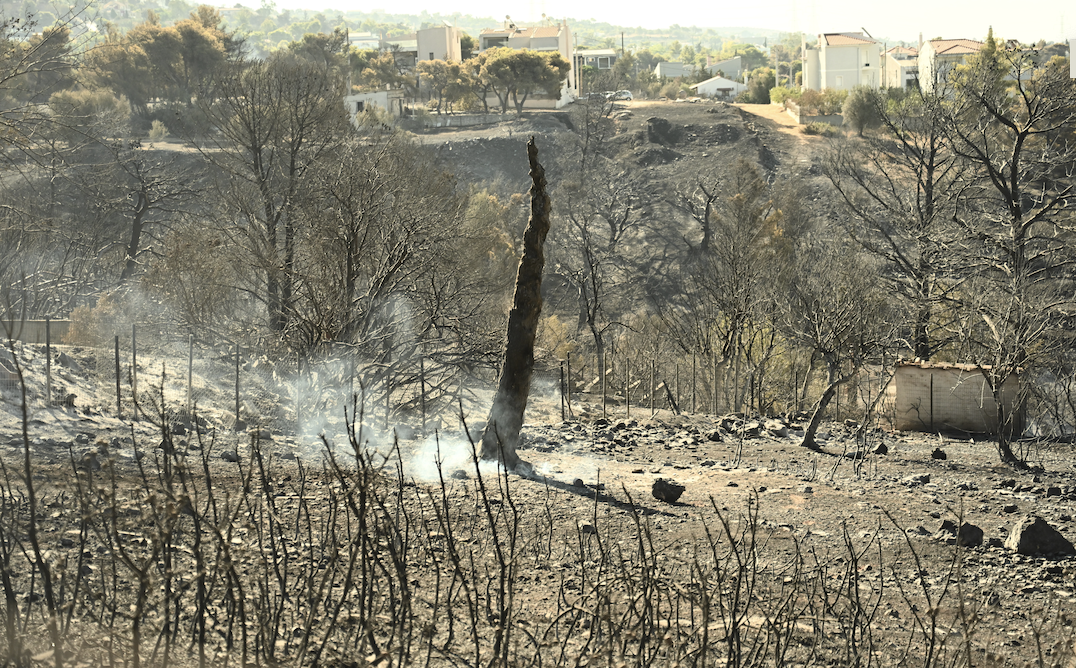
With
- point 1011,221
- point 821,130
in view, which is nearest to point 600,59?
point 821,130

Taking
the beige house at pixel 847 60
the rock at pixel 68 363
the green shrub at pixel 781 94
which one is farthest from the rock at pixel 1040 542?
the beige house at pixel 847 60

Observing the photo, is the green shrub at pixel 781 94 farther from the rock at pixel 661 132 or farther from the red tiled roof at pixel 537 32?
the red tiled roof at pixel 537 32

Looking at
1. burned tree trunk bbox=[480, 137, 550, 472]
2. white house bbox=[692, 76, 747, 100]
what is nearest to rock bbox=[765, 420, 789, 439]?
burned tree trunk bbox=[480, 137, 550, 472]

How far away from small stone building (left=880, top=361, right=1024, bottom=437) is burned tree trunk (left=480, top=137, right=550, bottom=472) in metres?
8.52

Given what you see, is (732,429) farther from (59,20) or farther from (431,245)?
(59,20)

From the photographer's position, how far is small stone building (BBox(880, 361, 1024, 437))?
52.2ft

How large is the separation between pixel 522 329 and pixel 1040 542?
5488mm

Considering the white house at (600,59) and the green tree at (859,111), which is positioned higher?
the white house at (600,59)

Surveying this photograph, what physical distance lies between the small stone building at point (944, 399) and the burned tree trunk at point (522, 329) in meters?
8.52

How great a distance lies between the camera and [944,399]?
1633cm

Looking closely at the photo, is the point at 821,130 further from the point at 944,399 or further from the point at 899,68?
the point at 944,399

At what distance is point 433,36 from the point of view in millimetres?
85125

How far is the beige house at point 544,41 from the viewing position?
76637 mm

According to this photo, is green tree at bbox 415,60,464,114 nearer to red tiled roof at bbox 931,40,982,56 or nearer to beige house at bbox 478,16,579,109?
beige house at bbox 478,16,579,109
